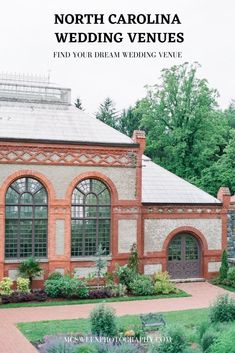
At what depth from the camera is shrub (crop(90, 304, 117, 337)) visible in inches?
Result: 622

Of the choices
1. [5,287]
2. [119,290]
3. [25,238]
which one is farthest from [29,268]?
[119,290]

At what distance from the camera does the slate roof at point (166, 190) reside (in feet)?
92.4

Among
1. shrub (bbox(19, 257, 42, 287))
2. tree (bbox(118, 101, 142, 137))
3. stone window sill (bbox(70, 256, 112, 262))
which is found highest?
tree (bbox(118, 101, 142, 137))

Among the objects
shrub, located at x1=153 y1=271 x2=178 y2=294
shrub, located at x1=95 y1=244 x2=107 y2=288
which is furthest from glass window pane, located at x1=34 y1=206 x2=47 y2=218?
shrub, located at x1=153 y1=271 x2=178 y2=294

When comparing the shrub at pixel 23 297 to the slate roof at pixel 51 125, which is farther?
the slate roof at pixel 51 125

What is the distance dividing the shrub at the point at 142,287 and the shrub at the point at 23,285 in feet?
A: 15.8

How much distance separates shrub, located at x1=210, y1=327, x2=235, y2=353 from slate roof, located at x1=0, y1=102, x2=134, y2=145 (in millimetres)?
13868

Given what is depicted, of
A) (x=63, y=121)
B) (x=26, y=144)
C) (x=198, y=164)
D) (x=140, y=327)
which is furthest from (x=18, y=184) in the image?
(x=198, y=164)

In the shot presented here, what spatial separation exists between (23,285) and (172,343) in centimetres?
1125

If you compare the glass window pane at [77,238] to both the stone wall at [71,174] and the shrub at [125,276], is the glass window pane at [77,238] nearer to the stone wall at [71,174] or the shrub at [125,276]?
the stone wall at [71,174]

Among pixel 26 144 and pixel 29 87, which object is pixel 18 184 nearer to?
pixel 26 144

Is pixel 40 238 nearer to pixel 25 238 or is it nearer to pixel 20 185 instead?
pixel 25 238

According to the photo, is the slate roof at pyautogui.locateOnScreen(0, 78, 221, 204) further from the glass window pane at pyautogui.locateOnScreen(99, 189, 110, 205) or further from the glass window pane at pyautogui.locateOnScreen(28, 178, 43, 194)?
the glass window pane at pyautogui.locateOnScreen(99, 189, 110, 205)

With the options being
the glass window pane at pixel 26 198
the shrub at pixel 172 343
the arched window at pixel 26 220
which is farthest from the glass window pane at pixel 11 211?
the shrub at pixel 172 343
